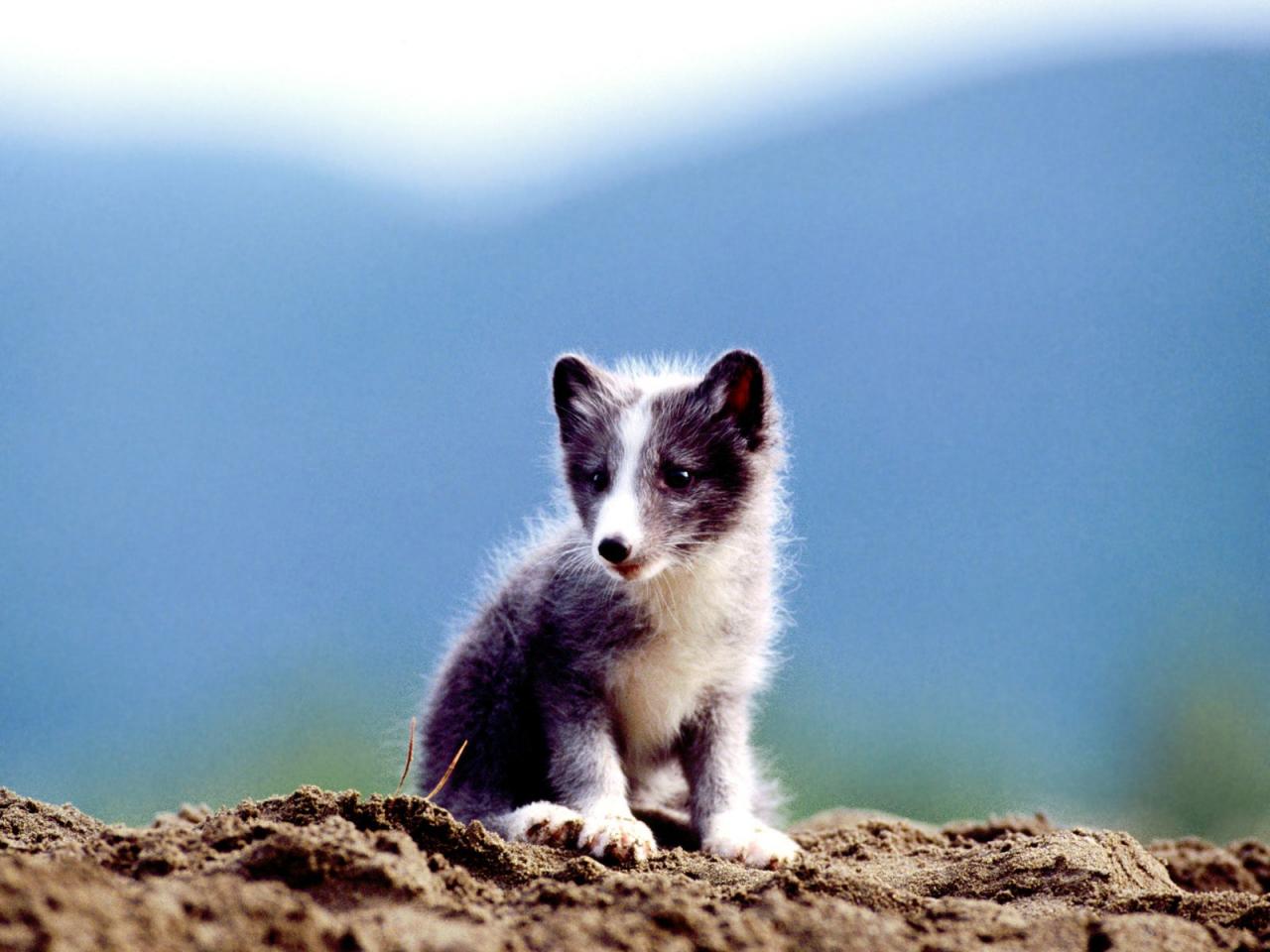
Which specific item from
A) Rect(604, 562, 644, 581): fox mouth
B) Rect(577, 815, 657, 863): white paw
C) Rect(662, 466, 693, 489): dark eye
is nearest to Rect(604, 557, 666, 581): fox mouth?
Rect(604, 562, 644, 581): fox mouth

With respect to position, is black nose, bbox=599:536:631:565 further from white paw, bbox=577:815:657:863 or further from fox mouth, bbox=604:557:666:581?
white paw, bbox=577:815:657:863

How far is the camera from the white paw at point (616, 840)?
4.54m

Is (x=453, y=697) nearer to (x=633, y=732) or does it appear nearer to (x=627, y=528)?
(x=633, y=732)

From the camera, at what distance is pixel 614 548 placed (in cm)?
483

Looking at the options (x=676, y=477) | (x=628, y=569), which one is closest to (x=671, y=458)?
(x=676, y=477)

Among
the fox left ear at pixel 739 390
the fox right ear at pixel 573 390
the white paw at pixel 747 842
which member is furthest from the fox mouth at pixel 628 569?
the white paw at pixel 747 842

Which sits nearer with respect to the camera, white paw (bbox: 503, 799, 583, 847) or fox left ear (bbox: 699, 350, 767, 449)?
white paw (bbox: 503, 799, 583, 847)

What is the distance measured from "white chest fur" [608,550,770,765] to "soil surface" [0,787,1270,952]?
2.99ft

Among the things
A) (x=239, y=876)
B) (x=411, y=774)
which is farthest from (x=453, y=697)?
(x=239, y=876)

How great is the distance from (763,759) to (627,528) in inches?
85.3

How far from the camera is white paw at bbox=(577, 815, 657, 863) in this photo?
14.9 ft

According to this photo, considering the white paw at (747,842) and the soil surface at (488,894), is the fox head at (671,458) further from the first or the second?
the soil surface at (488,894)

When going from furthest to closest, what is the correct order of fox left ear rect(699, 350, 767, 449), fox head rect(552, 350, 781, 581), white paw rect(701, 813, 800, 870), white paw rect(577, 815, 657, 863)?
fox left ear rect(699, 350, 767, 449), fox head rect(552, 350, 781, 581), white paw rect(701, 813, 800, 870), white paw rect(577, 815, 657, 863)

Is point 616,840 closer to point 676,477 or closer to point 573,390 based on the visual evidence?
point 676,477
